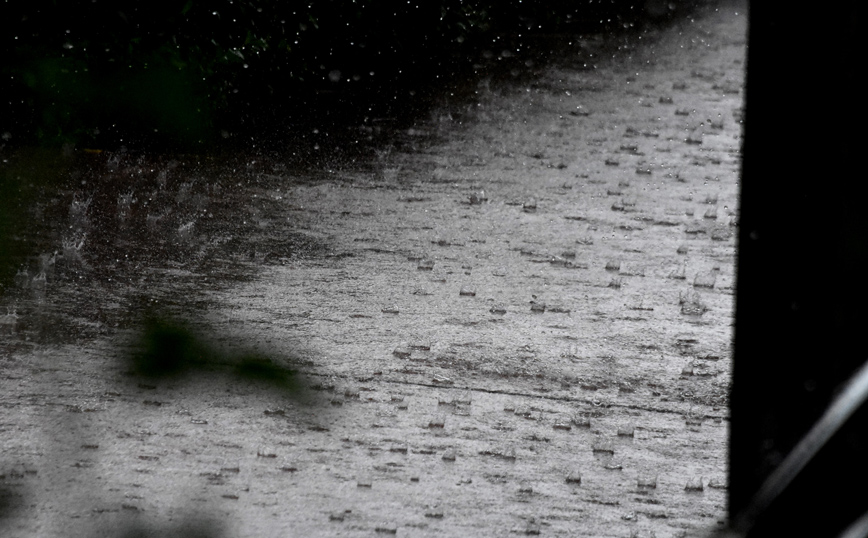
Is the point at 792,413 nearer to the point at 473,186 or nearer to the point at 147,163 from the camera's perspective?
the point at 473,186

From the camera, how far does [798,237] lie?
69 centimetres

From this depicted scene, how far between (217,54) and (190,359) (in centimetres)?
203

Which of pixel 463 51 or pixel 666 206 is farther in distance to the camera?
pixel 463 51

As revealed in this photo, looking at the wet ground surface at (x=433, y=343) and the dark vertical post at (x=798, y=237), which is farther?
the wet ground surface at (x=433, y=343)

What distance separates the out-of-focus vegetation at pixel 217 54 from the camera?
928 mm

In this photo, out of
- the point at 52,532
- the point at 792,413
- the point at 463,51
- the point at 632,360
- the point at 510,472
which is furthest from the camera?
the point at 463,51

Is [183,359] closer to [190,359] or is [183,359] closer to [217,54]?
[190,359]

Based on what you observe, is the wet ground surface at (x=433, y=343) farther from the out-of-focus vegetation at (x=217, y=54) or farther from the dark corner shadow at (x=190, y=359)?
the out-of-focus vegetation at (x=217, y=54)

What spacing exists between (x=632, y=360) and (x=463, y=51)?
336 centimetres

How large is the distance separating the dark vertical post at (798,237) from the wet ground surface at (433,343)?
398 mm

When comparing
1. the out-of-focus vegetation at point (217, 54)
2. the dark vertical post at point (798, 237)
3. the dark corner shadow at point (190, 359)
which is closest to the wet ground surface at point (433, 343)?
the dark corner shadow at point (190, 359)

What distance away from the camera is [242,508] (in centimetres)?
237

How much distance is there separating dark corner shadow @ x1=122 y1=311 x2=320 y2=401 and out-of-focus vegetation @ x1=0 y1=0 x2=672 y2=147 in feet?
0.64

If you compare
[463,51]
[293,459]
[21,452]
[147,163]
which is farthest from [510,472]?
[463,51]
